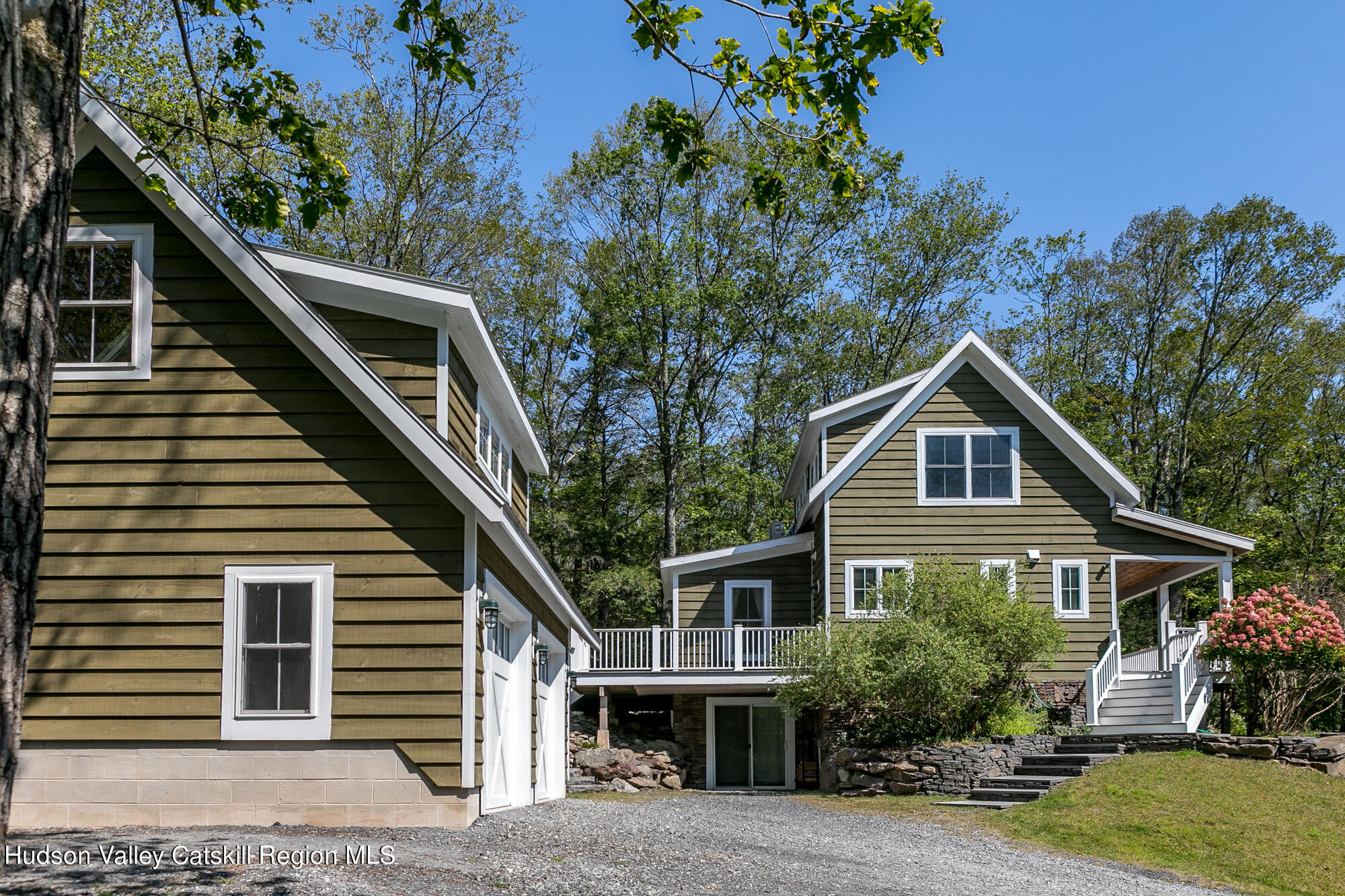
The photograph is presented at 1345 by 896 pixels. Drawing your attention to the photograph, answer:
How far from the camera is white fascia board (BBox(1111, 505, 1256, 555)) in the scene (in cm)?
2142

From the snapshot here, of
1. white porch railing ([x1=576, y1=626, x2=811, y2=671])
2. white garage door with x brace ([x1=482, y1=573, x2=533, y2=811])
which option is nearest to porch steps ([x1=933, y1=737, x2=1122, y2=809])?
white porch railing ([x1=576, y1=626, x2=811, y2=671])

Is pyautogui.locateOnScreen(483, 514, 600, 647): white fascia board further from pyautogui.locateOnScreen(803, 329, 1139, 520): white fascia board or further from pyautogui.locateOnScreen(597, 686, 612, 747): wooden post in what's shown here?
pyautogui.locateOnScreen(803, 329, 1139, 520): white fascia board

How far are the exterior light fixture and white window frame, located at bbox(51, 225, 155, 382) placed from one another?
3.62 metres

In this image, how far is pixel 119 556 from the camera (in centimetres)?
984

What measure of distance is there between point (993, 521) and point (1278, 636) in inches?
229

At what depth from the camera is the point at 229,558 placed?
32.4 feet

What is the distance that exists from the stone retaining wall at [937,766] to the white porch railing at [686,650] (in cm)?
396

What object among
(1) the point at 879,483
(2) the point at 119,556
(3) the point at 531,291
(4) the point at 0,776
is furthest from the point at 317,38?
(4) the point at 0,776

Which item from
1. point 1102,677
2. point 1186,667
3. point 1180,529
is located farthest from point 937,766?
point 1180,529

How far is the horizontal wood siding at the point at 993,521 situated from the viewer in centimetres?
2209

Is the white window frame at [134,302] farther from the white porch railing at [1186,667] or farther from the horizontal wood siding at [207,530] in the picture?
the white porch railing at [1186,667]

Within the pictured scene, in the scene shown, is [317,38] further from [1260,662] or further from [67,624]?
[1260,662]

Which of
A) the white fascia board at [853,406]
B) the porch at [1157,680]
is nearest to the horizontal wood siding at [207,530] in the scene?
the porch at [1157,680]

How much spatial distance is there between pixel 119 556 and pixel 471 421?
4151 mm
